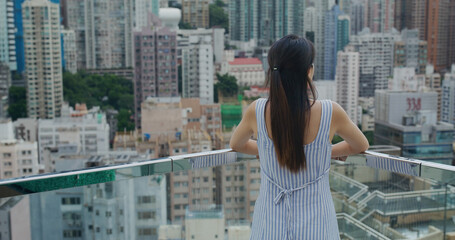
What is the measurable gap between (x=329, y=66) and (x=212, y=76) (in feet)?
8.22

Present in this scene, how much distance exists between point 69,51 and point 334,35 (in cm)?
624

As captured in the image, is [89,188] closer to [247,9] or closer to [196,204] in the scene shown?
[196,204]

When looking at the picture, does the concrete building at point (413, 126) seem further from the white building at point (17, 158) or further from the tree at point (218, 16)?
the white building at point (17, 158)

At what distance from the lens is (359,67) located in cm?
1164

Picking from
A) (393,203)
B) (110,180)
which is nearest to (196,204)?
(110,180)

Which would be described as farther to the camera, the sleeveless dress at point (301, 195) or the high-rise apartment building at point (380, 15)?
the high-rise apartment building at point (380, 15)

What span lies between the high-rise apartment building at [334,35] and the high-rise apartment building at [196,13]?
2.90 meters

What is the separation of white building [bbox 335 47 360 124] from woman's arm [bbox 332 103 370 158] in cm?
1013

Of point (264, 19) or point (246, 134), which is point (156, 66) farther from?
point (246, 134)

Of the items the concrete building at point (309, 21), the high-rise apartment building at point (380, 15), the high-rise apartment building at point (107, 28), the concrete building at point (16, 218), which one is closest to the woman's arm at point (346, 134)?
the concrete building at point (16, 218)

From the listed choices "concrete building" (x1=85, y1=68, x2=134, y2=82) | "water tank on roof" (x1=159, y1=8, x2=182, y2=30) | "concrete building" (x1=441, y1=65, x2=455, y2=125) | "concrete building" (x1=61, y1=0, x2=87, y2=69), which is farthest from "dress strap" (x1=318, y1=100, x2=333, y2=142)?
"concrete building" (x1=61, y1=0, x2=87, y2=69)

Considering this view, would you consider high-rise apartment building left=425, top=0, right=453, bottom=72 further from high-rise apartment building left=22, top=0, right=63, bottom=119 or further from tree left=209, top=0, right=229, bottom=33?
high-rise apartment building left=22, top=0, right=63, bottom=119

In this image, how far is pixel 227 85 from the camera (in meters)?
11.2

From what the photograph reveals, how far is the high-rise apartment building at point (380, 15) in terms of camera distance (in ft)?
44.5
